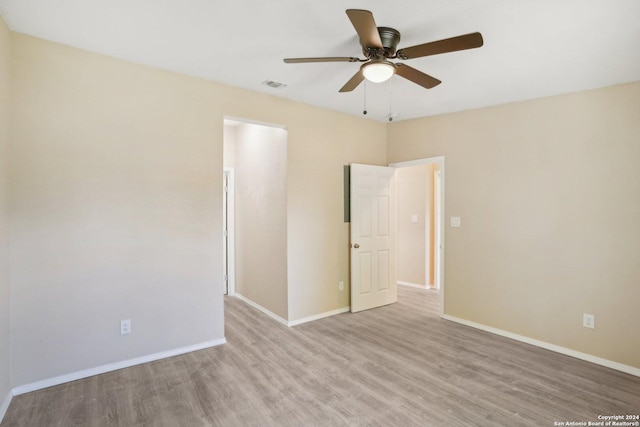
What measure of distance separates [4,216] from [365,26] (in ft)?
8.89

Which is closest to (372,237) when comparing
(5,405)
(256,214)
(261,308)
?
(256,214)

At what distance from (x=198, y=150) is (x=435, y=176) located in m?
4.14

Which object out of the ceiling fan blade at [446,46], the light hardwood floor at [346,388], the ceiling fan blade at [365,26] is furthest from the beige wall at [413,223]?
the ceiling fan blade at [365,26]

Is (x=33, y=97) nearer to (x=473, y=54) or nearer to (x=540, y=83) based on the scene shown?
(x=473, y=54)

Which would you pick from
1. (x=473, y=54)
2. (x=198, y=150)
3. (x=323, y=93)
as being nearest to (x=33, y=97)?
(x=198, y=150)

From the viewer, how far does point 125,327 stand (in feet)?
9.33

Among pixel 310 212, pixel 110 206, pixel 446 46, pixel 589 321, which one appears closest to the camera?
pixel 446 46

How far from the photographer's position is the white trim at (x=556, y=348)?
291 centimetres

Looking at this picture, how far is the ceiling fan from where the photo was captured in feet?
6.03

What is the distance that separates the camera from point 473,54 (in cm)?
258

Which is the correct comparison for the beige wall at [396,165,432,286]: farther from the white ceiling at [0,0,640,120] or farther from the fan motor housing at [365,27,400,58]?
the fan motor housing at [365,27,400,58]

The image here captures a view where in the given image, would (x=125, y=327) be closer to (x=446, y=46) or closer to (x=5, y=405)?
(x=5, y=405)

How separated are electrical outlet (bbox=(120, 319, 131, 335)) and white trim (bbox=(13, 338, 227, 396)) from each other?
25cm

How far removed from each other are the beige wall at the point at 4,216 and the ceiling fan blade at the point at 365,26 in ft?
7.75
